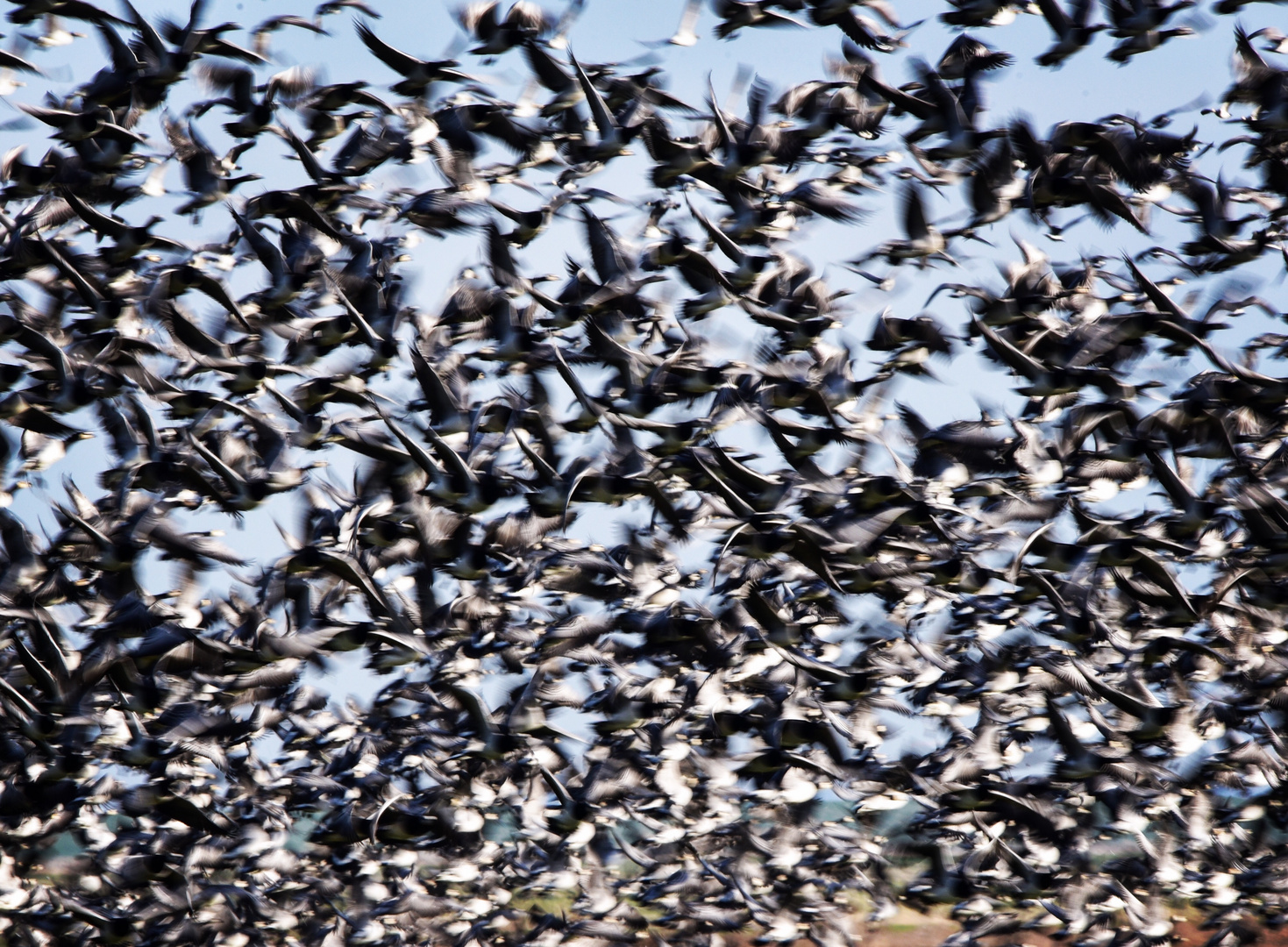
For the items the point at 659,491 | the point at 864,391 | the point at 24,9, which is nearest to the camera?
the point at 24,9

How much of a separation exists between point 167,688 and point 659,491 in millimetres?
6796

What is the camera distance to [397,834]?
16125 mm

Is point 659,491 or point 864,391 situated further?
point 864,391

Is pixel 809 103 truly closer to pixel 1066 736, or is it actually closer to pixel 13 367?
pixel 1066 736

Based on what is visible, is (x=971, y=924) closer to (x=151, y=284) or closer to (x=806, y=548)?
(x=806, y=548)

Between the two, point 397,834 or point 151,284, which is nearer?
point 151,284

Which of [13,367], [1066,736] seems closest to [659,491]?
[1066,736]

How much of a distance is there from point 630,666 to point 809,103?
7498mm

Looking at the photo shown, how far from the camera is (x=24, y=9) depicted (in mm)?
13633

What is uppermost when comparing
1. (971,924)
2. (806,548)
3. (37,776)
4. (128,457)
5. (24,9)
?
(24,9)

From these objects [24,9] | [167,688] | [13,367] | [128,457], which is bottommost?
[167,688]

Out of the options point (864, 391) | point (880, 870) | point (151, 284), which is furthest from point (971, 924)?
point (151, 284)

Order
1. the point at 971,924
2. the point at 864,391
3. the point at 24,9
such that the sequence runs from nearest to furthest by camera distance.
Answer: the point at 24,9
the point at 864,391
the point at 971,924

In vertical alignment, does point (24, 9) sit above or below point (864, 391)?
above
